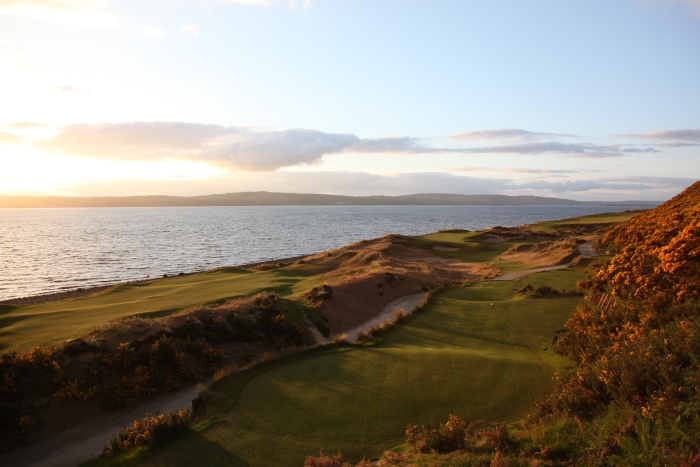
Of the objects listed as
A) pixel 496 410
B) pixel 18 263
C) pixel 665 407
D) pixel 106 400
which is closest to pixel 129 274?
pixel 18 263

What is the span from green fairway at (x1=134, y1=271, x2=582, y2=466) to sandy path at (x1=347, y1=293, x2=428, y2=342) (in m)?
4.62

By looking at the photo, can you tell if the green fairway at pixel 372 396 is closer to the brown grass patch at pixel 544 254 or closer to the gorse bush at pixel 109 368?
the gorse bush at pixel 109 368

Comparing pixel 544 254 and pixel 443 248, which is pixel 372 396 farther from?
pixel 443 248

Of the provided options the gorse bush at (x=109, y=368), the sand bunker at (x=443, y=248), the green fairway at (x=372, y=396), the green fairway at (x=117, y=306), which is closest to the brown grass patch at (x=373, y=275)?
the sand bunker at (x=443, y=248)

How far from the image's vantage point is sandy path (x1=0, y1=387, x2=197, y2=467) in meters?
11.0

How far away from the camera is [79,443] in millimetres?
11766

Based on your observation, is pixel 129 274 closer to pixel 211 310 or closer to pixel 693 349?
pixel 211 310

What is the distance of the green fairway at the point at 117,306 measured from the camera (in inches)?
689

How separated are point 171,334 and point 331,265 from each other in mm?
25263

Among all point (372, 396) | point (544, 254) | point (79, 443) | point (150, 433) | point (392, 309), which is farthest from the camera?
point (544, 254)

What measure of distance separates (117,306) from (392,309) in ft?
50.2

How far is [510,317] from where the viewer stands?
61.8 feet

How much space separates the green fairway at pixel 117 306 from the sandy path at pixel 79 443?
507 cm

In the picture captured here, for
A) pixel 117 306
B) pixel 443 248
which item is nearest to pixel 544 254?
pixel 443 248
